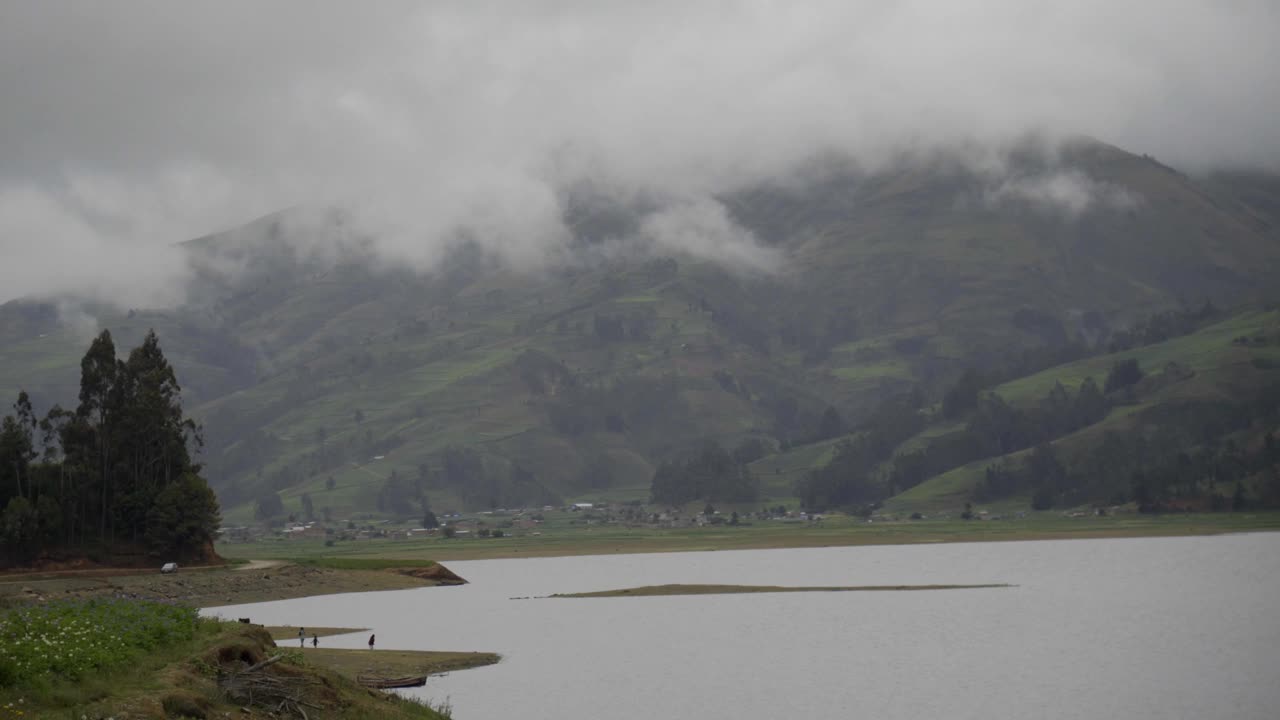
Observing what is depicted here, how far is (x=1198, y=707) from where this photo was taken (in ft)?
233

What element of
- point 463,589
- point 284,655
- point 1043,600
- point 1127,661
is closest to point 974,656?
point 1127,661

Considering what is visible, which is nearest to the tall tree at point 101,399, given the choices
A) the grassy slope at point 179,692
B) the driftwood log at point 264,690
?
the grassy slope at point 179,692

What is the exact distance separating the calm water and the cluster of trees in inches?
487

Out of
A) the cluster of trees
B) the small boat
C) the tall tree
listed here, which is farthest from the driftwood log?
the tall tree

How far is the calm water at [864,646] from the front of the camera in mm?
74375

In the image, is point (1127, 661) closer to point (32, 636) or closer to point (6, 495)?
point (32, 636)

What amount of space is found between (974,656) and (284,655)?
5860 cm

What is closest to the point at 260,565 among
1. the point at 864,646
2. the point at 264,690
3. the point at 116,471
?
the point at 116,471

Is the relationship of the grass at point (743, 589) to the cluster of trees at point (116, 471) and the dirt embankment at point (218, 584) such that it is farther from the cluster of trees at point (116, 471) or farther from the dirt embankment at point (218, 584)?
the cluster of trees at point (116, 471)

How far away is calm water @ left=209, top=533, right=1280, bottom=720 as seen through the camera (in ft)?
244

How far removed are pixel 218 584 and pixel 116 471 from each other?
55.6 ft

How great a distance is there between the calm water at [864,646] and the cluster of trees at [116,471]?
40.6 ft

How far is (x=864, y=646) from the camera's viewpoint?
10062 centimetres

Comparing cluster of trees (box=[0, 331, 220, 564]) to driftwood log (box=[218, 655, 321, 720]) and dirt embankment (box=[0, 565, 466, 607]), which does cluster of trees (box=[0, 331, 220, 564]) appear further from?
driftwood log (box=[218, 655, 321, 720])
